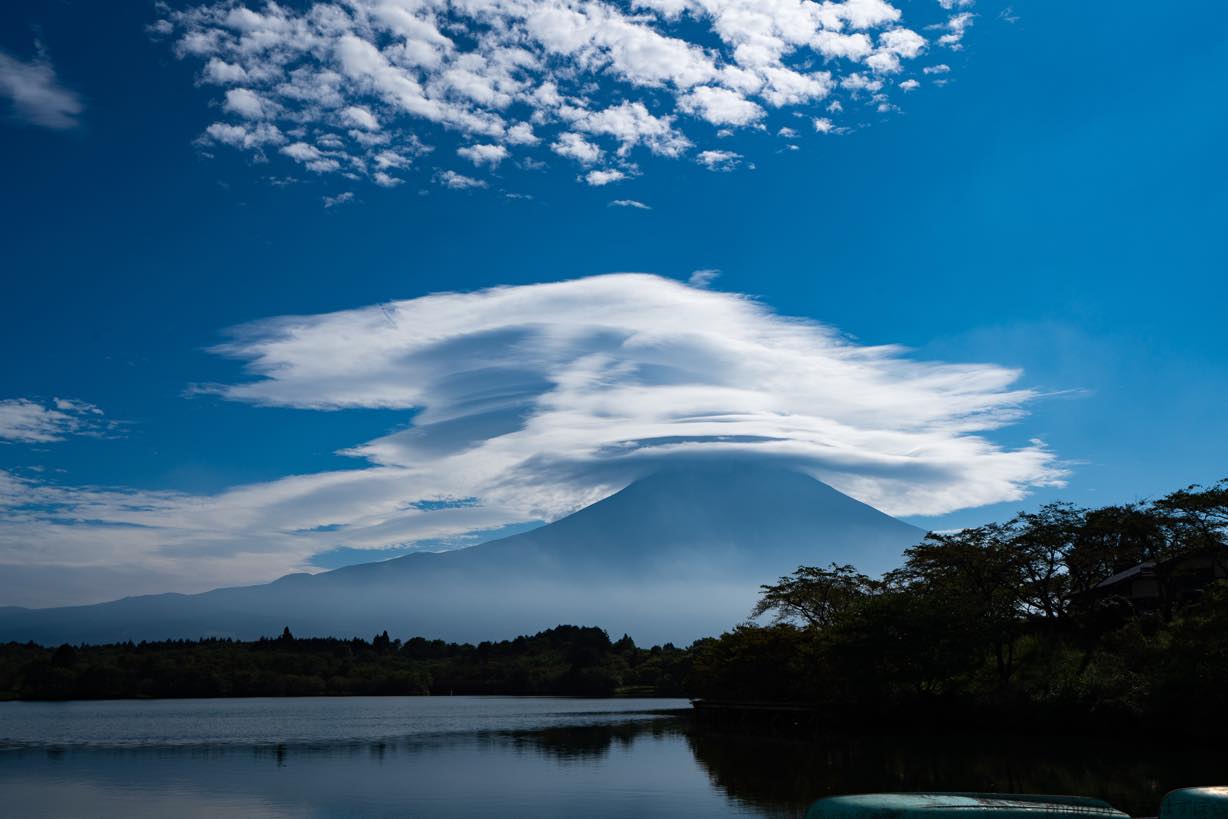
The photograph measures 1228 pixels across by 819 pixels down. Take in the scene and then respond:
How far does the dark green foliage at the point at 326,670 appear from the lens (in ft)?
380

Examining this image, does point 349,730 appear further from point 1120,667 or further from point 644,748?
point 1120,667

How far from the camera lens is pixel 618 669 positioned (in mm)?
130625

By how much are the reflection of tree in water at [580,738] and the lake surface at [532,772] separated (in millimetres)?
134

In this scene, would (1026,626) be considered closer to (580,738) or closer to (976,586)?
(976,586)

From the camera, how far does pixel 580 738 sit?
4650 cm

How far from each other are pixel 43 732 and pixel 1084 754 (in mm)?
51274

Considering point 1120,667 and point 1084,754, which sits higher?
point 1120,667

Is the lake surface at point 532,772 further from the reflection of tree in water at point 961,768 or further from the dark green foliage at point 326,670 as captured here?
the dark green foliage at point 326,670

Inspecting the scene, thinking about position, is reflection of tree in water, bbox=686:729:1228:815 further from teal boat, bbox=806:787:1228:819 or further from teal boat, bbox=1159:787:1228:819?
teal boat, bbox=806:787:1228:819

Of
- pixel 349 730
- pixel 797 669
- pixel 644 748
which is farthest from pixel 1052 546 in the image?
pixel 349 730

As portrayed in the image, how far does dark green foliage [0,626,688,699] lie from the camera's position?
380ft

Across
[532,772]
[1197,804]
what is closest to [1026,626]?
[532,772]

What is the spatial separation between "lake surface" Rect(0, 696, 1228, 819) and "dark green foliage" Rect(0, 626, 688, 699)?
235 ft

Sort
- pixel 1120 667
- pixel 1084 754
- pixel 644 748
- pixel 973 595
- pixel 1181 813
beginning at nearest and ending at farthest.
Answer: pixel 1181 813 → pixel 1084 754 → pixel 1120 667 → pixel 644 748 → pixel 973 595
